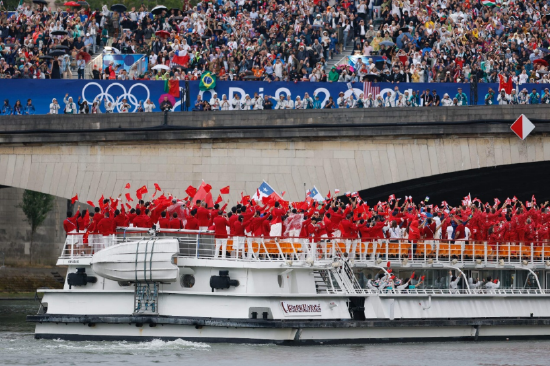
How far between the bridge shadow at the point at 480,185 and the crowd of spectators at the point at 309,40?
3211mm

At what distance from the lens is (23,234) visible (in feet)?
220

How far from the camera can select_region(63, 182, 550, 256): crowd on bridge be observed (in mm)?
33062

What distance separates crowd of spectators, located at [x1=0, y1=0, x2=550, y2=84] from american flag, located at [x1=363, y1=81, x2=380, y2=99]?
484mm

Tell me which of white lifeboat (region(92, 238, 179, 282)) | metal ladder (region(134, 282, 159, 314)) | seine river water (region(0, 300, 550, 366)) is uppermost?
white lifeboat (region(92, 238, 179, 282))

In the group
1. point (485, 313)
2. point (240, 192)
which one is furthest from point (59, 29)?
point (485, 313)

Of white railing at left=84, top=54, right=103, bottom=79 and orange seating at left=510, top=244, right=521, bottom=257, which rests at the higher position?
white railing at left=84, top=54, right=103, bottom=79

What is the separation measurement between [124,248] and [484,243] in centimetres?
1046

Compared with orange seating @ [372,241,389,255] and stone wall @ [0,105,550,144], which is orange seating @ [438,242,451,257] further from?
stone wall @ [0,105,550,144]

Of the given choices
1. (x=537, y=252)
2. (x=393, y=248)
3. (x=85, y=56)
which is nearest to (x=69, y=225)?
(x=393, y=248)

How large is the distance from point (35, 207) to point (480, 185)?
88.9 feet

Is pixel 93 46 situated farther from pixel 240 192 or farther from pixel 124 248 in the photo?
pixel 124 248

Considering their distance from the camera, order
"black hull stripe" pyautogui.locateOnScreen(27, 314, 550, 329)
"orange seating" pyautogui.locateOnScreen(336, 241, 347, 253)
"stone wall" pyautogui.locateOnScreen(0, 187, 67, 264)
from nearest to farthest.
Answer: "black hull stripe" pyautogui.locateOnScreen(27, 314, 550, 329) → "orange seating" pyautogui.locateOnScreen(336, 241, 347, 253) → "stone wall" pyautogui.locateOnScreen(0, 187, 67, 264)

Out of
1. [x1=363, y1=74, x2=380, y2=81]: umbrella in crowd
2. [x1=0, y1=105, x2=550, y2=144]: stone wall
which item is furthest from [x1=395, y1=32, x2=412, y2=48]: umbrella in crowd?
[x1=0, y1=105, x2=550, y2=144]: stone wall

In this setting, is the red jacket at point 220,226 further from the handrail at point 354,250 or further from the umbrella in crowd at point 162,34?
the umbrella in crowd at point 162,34
